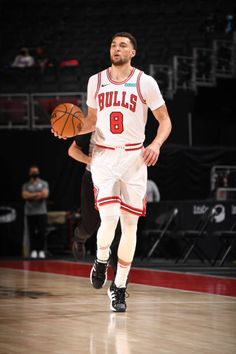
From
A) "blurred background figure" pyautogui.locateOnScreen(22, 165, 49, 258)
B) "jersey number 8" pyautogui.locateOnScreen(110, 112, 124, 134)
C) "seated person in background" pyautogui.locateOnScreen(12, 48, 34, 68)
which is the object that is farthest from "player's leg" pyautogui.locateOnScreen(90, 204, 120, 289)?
"seated person in background" pyautogui.locateOnScreen(12, 48, 34, 68)

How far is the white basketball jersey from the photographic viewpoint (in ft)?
22.3

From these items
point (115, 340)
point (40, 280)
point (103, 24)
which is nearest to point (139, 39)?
point (103, 24)

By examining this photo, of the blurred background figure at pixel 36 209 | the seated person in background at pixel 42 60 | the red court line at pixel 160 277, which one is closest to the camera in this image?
the red court line at pixel 160 277

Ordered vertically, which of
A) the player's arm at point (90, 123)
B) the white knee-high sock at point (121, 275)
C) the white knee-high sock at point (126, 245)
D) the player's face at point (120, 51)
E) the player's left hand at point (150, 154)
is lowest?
the white knee-high sock at point (121, 275)

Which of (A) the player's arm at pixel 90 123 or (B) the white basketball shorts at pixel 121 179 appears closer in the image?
(B) the white basketball shorts at pixel 121 179

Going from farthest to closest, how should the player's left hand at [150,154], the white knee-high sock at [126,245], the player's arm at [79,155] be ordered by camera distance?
the player's arm at [79,155] → the white knee-high sock at [126,245] → the player's left hand at [150,154]

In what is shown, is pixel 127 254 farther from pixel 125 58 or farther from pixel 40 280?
pixel 40 280

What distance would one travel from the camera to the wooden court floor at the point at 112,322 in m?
5.01

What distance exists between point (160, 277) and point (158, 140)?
4.65 metres

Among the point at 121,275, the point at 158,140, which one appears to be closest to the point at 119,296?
the point at 121,275

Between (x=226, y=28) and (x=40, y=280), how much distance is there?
552 inches

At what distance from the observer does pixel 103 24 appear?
2609 centimetres

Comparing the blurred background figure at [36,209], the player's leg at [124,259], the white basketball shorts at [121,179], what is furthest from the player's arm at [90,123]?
A: the blurred background figure at [36,209]

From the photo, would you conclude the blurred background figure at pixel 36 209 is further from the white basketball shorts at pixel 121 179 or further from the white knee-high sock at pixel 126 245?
the white basketball shorts at pixel 121 179
